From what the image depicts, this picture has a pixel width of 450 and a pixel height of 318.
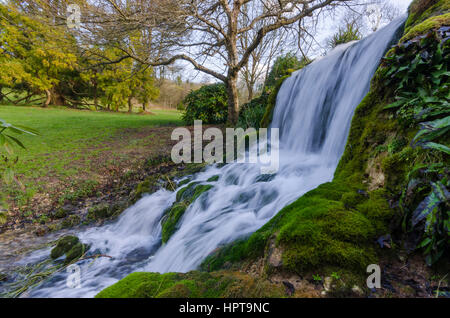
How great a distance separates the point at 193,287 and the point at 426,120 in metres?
2.41

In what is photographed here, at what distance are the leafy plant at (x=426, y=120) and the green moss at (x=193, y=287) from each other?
3.43ft

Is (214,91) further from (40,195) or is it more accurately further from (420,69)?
(420,69)

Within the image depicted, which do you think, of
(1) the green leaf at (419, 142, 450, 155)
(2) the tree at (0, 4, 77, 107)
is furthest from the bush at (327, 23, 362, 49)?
(2) the tree at (0, 4, 77, 107)

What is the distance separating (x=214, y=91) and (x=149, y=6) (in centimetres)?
609

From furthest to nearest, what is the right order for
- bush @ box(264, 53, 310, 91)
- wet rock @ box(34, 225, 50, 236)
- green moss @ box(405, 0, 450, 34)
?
1. bush @ box(264, 53, 310, 91)
2. wet rock @ box(34, 225, 50, 236)
3. green moss @ box(405, 0, 450, 34)

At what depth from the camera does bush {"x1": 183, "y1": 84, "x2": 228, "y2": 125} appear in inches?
477

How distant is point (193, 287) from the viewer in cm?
152

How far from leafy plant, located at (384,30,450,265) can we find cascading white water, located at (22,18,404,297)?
4.42 ft

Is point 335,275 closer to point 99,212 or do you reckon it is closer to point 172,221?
point 172,221

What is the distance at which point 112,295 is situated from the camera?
64.7 inches

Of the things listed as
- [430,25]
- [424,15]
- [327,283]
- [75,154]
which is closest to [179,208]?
[327,283]

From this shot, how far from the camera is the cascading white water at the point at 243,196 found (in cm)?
288

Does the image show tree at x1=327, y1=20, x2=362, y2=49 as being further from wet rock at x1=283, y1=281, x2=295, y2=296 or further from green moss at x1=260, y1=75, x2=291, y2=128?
wet rock at x1=283, y1=281, x2=295, y2=296
